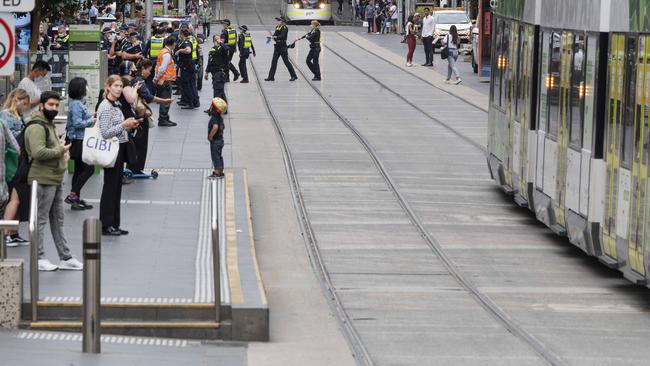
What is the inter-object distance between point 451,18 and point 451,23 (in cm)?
71

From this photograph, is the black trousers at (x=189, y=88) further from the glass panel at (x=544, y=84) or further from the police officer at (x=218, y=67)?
the glass panel at (x=544, y=84)

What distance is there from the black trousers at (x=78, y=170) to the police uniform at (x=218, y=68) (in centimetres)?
1260

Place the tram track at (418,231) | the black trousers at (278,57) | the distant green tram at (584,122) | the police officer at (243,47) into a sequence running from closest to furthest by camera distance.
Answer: the tram track at (418,231) < the distant green tram at (584,122) < the police officer at (243,47) < the black trousers at (278,57)

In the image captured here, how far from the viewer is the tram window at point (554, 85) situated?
17.0 m

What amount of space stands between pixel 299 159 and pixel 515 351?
1337 centimetres

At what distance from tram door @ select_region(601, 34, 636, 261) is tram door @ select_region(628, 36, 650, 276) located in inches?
12.5

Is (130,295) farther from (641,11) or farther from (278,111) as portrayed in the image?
(278,111)

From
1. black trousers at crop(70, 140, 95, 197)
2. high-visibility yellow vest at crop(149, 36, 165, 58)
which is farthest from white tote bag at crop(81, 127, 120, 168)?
high-visibility yellow vest at crop(149, 36, 165, 58)

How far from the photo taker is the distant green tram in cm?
1373

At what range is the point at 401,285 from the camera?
50.1 feet

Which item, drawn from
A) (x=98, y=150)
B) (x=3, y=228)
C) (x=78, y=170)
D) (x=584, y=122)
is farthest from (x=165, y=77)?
(x=3, y=228)

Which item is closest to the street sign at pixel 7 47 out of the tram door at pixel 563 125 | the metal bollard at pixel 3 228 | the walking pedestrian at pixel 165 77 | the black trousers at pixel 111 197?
the metal bollard at pixel 3 228

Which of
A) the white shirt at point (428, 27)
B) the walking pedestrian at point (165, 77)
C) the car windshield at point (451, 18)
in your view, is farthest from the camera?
the car windshield at point (451, 18)

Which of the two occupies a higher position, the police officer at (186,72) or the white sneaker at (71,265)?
the police officer at (186,72)
